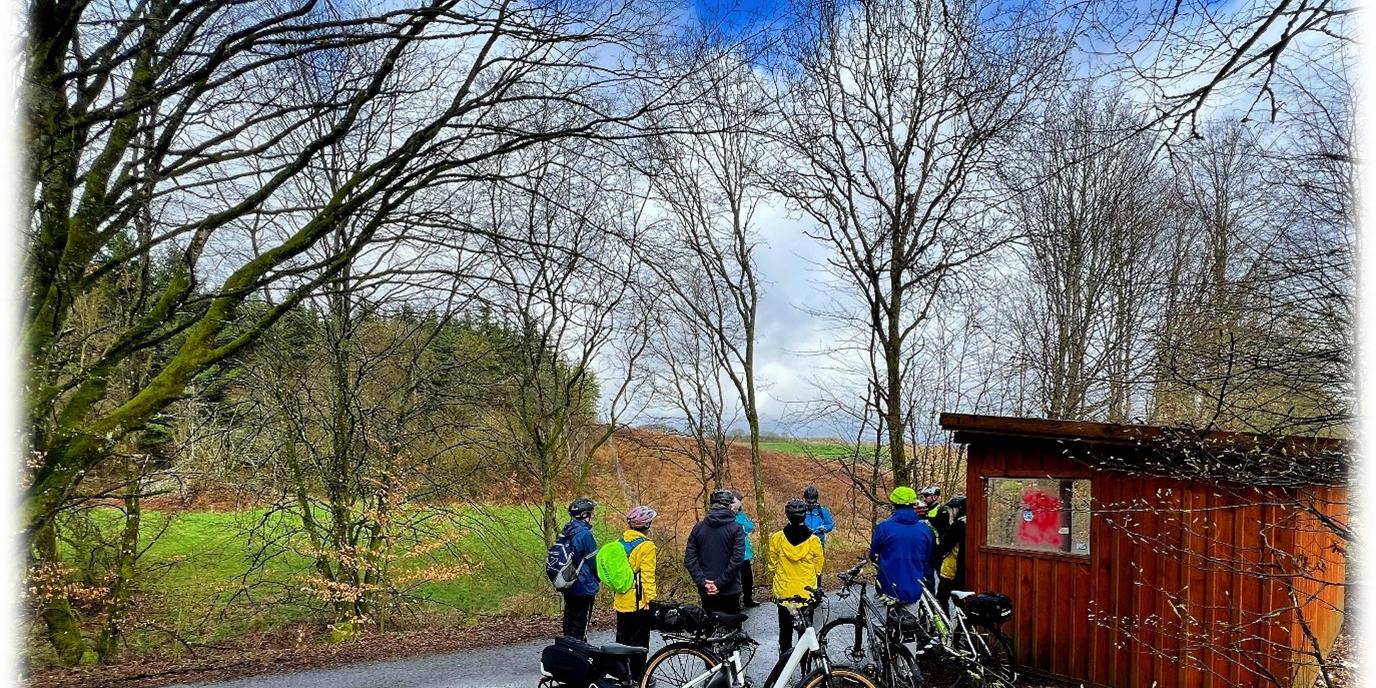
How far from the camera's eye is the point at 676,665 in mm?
6137

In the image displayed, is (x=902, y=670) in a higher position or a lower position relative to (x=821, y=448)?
lower

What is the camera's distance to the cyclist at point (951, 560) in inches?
362

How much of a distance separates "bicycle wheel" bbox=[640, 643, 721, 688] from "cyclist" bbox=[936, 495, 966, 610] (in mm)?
4245

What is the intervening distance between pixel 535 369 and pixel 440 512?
5.02 m

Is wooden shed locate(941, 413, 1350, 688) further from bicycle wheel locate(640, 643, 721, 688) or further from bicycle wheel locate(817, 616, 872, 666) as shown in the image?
bicycle wheel locate(640, 643, 721, 688)

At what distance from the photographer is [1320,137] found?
7172mm


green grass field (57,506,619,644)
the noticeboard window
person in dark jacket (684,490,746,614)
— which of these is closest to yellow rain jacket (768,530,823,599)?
person in dark jacket (684,490,746,614)

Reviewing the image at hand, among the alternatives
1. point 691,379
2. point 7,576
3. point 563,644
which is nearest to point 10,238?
point 7,576

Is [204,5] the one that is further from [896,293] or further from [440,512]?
[896,293]

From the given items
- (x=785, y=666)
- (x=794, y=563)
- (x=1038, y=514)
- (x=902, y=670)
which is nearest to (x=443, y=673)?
(x=794, y=563)

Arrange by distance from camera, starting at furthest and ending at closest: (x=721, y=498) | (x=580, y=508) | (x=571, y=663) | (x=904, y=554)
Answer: (x=721, y=498) < (x=904, y=554) < (x=580, y=508) < (x=571, y=663)

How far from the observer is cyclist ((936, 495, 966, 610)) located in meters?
9.19

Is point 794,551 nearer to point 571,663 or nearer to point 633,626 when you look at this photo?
point 633,626

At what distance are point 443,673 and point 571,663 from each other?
377 centimetres
